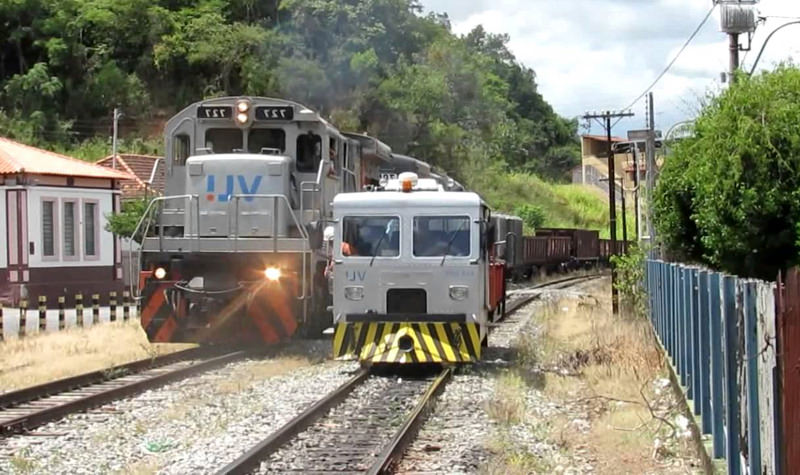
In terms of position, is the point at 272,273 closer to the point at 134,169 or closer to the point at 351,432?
the point at 351,432

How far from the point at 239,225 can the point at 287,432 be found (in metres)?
6.60

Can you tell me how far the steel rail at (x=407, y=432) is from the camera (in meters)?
8.04

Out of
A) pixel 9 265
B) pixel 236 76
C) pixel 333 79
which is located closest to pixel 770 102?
pixel 9 265

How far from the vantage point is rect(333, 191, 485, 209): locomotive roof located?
44.6 ft

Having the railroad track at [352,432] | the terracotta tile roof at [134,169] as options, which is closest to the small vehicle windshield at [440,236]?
the railroad track at [352,432]

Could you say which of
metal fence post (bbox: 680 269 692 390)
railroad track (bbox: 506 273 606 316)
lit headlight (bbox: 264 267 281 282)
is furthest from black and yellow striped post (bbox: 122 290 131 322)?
metal fence post (bbox: 680 269 692 390)

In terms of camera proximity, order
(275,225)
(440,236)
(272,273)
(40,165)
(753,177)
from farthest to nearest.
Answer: (40,165)
(275,225)
(272,273)
(440,236)
(753,177)

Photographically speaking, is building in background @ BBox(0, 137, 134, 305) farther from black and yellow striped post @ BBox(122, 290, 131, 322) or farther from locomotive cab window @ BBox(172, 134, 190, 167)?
locomotive cab window @ BBox(172, 134, 190, 167)

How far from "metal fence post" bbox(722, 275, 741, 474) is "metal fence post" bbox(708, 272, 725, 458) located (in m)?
0.42

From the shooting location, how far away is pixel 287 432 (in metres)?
9.34

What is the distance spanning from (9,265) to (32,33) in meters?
38.5

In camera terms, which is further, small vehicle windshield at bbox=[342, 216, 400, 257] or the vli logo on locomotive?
the vli logo on locomotive

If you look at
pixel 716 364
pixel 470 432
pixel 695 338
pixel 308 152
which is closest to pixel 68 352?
pixel 308 152

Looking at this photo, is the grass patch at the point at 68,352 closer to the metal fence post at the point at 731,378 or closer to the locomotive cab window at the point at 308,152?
the locomotive cab window at the point at 308,152
